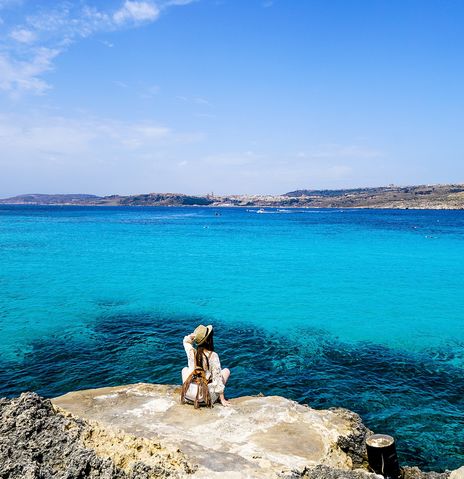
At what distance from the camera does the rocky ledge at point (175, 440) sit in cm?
657

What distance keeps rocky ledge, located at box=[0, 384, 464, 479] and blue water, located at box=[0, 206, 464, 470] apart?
11.8 ft

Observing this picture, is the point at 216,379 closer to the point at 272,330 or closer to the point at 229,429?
the point at 229,429

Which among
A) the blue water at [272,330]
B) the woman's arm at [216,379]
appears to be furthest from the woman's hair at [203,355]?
the blue water at [272,330]

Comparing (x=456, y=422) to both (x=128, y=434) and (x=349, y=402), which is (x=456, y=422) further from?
(x=128, y=434)

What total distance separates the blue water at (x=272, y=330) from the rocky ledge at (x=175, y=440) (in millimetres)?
3600

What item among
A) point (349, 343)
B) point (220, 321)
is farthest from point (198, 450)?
point (220, 321)

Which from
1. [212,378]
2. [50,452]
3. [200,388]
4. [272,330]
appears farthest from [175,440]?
[272,330]

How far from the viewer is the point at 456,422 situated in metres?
11.9

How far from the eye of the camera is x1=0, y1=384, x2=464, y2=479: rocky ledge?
259 inches

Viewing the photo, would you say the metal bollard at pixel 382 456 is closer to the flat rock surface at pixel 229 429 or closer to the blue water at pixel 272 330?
the flat rock surface at pixel 229 429

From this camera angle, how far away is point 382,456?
7.75 m

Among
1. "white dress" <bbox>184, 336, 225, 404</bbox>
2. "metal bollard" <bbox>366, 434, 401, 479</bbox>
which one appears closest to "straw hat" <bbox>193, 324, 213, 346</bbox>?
"white dress" <bbox>184, 336, 225, 404</bbox>

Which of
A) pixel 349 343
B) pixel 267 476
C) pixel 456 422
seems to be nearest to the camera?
pixel 267 476

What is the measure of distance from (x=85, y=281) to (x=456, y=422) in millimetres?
27898
